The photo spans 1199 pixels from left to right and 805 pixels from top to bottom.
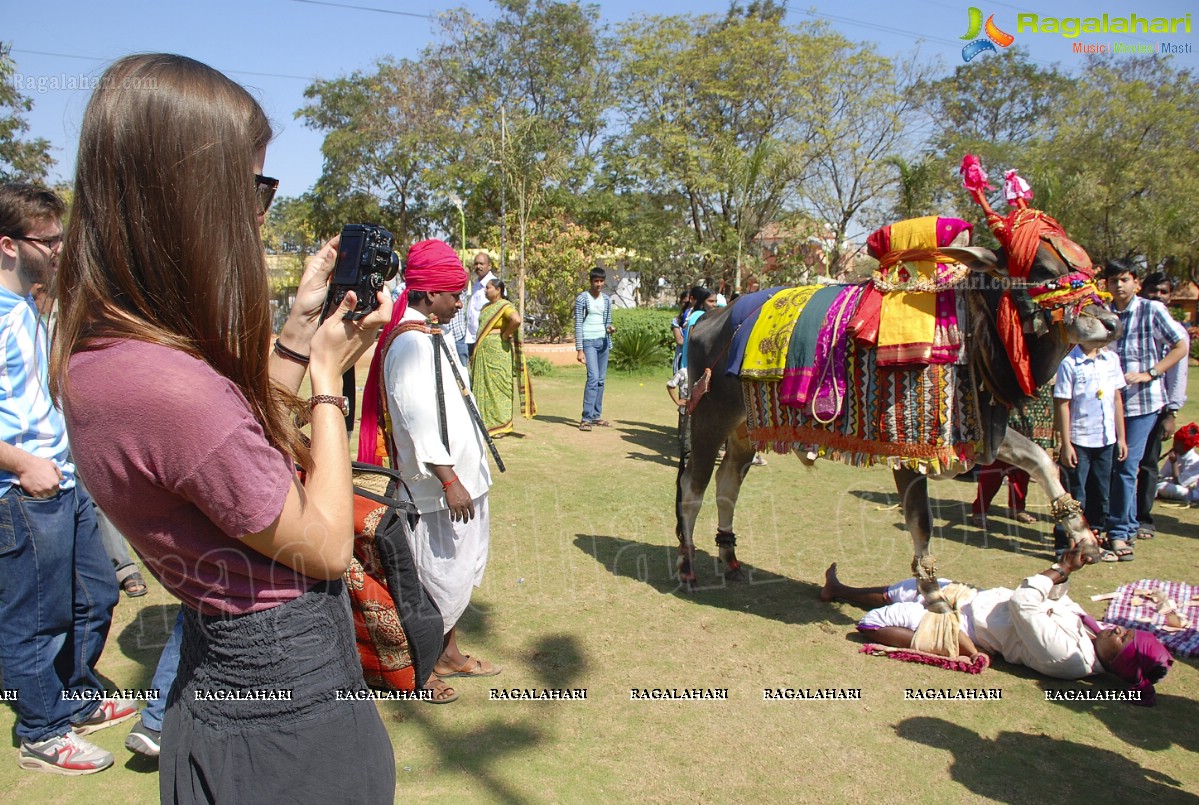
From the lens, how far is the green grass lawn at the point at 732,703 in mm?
3178

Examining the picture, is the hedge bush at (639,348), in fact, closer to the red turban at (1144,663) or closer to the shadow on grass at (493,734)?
the shadow on grass at (493,734)

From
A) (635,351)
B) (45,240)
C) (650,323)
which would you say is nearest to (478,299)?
(635,351)

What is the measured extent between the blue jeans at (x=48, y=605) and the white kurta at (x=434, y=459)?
137cm

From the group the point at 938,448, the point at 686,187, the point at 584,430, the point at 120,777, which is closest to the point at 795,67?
the point at 686,187

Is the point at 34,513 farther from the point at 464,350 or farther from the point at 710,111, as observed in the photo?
the point at 710,111

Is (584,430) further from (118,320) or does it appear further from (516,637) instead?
(118,320)

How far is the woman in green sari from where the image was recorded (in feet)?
30.1

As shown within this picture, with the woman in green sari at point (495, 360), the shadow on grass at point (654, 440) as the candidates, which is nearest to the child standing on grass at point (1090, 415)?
the shadow on grass at point (654, 440)

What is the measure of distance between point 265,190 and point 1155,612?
4.77 meters

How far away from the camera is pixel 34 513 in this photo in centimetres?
315

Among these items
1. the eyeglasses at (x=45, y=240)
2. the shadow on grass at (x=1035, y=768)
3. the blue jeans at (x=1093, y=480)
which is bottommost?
the shadow on grass at (x=1035, y=768)

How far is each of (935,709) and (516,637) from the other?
7.13 feet

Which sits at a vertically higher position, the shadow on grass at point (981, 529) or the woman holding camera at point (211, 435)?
the woman holding camera at point (211, 435)

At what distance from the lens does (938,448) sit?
4.17 metres
